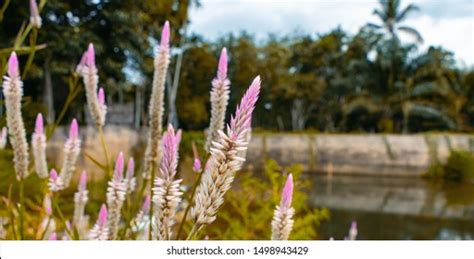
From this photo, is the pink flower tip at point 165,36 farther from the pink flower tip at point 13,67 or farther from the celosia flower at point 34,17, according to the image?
the celosia flower at point 34,17

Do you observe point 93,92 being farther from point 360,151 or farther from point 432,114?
point 432,114

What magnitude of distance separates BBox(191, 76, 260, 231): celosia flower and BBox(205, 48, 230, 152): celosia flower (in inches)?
5.3

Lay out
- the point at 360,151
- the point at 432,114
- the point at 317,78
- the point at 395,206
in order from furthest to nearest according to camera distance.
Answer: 1. the point at 317,78
2. the point at 432,114
3. the point at 360,151
4. the point at 395,206

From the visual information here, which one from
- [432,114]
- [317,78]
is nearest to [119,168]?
[432,114]

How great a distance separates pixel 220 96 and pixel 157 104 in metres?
0.18

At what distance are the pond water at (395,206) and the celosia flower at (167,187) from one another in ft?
15.2

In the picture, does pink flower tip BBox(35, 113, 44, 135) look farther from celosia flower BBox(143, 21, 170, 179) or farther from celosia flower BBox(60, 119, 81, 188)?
celosia flower BBox(143, 21, 170, 179)

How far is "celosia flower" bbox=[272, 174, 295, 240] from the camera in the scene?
0.41 meters

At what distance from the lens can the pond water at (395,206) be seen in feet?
18.8

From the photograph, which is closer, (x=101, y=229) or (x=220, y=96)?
(x=220, y=96)

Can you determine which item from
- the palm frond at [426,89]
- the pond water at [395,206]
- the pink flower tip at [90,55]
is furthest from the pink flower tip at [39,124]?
the palm frond at [426,89]

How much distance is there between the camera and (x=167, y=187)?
0.34 meters

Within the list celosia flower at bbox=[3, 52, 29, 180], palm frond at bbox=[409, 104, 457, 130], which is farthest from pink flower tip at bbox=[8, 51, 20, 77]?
palm frond at bbox=[409, 104, 457, 130]

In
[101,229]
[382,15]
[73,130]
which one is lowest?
[101,229]
